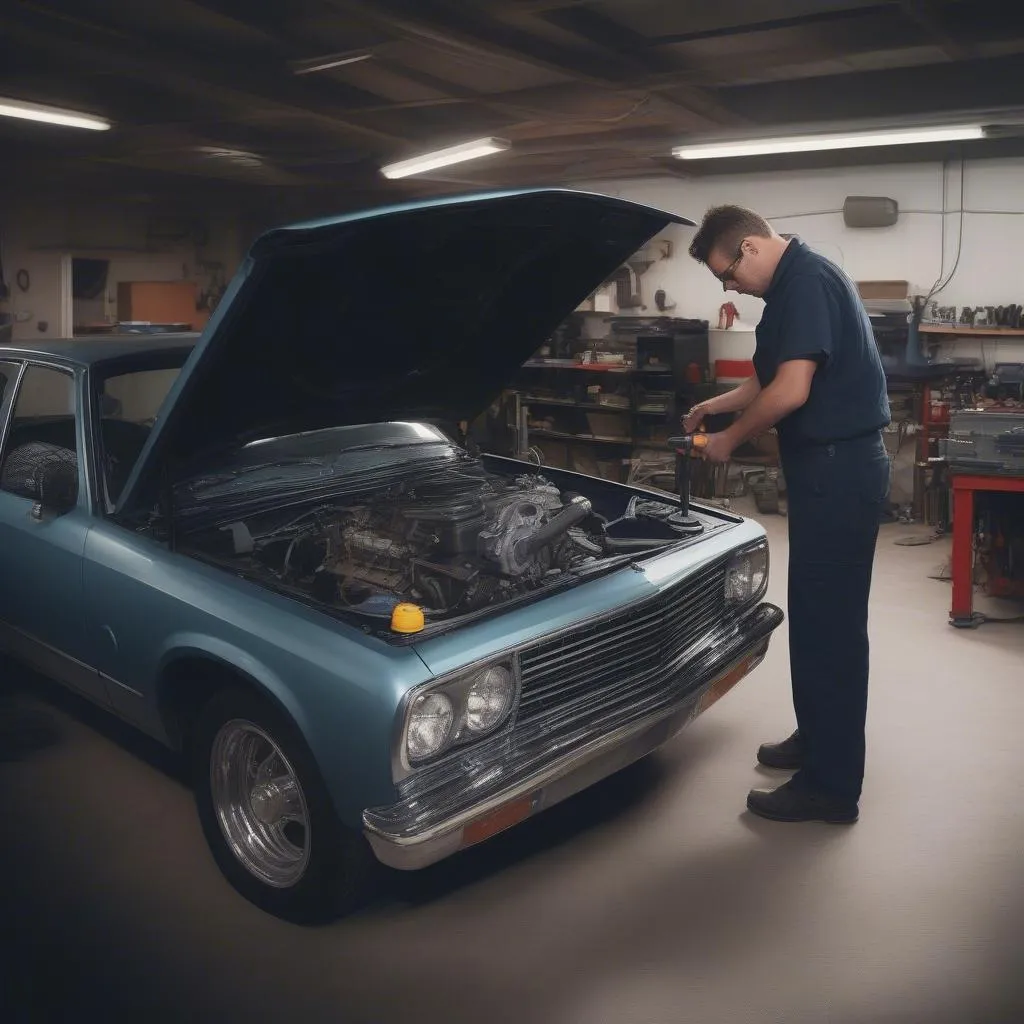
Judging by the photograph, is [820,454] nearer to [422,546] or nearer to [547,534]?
[547,534]

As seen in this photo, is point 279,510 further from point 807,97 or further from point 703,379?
point 703,379

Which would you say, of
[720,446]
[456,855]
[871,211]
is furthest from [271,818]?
[871,211]

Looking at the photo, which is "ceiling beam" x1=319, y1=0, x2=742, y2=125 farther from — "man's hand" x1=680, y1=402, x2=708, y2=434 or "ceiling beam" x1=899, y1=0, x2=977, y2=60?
"man's hand" x1=680, y1=402, x2=708, y2=434

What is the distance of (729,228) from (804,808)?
1.72m

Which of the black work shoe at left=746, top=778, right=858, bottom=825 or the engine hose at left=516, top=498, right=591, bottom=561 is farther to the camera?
the black work shoe at left=746, top=778, right=858, bottom=825

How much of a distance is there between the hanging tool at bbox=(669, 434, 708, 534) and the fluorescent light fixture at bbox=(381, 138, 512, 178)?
14.9ft

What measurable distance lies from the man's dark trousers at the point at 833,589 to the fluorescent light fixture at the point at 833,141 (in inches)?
163

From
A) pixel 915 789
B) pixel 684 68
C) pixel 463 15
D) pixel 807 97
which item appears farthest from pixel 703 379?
pixel 915 789

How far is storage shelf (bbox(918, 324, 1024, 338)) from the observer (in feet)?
22.9

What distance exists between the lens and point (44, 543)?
3135mm

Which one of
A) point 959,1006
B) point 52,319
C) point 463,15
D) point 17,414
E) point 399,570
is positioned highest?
point 463,15

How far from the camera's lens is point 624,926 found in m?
2.58

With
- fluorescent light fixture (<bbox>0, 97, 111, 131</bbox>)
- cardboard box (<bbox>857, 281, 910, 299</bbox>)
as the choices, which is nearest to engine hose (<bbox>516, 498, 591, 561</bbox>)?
fluorescent light fixture (<bbox>0, 97, 111, 131</bbox>)

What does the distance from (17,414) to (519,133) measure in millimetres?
4948
